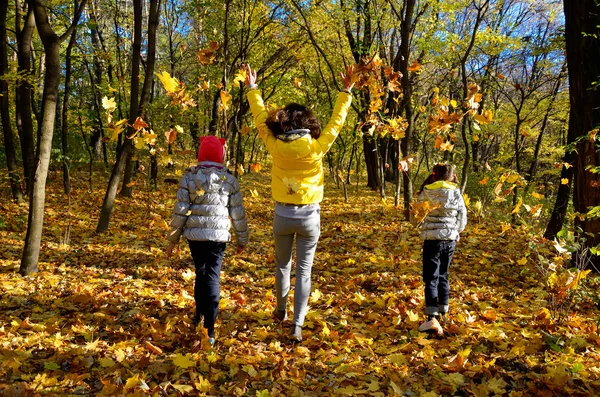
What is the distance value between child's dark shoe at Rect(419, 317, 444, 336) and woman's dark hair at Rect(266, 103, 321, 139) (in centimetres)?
203

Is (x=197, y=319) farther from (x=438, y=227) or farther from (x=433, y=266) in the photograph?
(x=438, y=227)

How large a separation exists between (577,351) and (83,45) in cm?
1507

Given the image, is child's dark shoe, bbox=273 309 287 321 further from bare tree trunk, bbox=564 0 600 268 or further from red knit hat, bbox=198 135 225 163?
bare tree trunk, bbox=564 0 600 268

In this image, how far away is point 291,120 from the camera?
3023mm

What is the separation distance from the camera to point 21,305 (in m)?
3.94

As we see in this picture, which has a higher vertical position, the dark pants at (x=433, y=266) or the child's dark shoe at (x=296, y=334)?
the dark pants at (x=433, y=266)

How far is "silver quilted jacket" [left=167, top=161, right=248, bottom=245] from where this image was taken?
10.2 feet

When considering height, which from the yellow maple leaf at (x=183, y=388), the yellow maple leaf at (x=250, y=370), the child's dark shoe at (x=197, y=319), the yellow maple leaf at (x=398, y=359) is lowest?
the yellow maple leaf at (x=398, y=359)

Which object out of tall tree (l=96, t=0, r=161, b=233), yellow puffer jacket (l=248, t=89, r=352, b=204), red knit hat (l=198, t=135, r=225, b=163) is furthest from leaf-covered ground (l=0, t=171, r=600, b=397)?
red knit hat (l=198, t=135, r=225, b=163)

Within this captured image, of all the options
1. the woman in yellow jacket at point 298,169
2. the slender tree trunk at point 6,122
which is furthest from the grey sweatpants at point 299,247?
the slender tree trunk at point 6,122

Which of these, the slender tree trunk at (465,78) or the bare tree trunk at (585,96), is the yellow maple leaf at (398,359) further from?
the slender tree trunk at (465,78)

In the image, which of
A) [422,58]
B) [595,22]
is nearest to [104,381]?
[595,22]

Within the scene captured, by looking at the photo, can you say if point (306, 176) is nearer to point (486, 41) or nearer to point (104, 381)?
point (104, 381)

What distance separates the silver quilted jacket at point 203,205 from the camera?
10.2 ft
